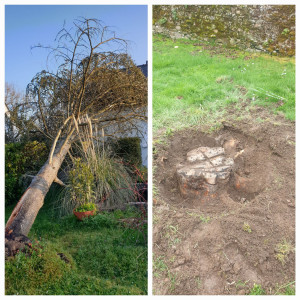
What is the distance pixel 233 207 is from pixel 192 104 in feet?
4.10

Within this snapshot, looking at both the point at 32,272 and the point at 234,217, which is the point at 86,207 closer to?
the point at 32,272

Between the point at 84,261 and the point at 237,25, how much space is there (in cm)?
304

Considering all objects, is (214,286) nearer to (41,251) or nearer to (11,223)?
(41,251)

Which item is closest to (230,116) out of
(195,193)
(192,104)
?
(192,104)

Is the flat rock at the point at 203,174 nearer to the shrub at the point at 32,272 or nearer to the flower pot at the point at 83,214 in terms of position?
the shrub at the point at 32,272

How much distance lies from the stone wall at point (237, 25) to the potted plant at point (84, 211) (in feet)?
8.38

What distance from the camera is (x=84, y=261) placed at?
3.12m

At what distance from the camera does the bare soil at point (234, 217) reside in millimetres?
2268

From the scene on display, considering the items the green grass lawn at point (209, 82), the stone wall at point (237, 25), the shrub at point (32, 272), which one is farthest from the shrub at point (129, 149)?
the shrub at point (32, 272)

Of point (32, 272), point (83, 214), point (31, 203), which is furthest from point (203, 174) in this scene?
point (83, 214)

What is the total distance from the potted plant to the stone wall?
101 inches

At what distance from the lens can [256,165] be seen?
297 centimetres

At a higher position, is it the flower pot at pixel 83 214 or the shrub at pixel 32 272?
the flower pot at pixel 83 214

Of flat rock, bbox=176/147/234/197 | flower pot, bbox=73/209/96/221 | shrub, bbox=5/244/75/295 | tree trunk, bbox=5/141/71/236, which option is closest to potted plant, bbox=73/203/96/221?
flower pot, bbox=73/209/96/221
